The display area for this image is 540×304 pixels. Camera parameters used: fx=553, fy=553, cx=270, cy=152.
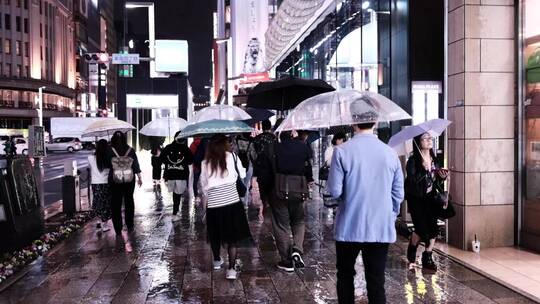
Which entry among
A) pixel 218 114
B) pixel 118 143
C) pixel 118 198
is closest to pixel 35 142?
pixel 118 143

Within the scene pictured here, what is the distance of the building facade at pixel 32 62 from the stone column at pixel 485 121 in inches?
3623

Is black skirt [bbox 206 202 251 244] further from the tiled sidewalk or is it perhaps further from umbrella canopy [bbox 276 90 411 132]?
the tiled sidewalk

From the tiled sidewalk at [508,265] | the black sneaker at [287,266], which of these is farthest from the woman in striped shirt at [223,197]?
the tiled sidewalk at [508,265]

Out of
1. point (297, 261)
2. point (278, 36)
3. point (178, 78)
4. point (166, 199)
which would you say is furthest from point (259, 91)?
point (178, 78)

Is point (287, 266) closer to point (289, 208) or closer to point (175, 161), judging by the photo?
point (289, 208)

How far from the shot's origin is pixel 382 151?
454 centimetres

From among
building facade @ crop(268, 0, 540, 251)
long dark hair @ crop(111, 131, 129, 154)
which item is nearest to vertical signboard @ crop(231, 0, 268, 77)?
long dark hair @ crop(111, 131, 129, 154)

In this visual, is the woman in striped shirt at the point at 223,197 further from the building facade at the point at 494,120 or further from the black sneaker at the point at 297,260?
the building facade at the point at 494,120

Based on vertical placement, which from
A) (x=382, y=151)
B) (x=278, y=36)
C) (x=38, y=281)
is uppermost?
(x=278, y=36)

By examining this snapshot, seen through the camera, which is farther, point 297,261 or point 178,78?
point 178,78

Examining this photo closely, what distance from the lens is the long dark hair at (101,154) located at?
10.5 metres

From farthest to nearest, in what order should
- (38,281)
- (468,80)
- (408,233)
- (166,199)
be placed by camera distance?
(166,199) < (408,233) < (468,80) < (38,281)

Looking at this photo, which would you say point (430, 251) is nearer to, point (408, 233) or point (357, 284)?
point (357, 284)

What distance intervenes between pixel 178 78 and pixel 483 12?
32765 millimetres
